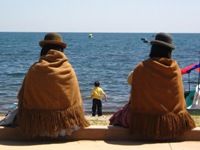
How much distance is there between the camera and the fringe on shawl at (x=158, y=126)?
5660 millimetres

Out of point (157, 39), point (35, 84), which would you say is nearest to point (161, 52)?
point (157, 39)

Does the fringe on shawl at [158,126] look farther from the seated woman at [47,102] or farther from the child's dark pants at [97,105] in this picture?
the child's dark pants at [97,105]

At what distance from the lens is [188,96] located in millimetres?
15945

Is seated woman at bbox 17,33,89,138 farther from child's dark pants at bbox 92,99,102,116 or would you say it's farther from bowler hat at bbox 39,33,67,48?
child's dark pants at bbox 92,99,102,116

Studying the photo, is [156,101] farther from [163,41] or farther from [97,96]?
[97,96]

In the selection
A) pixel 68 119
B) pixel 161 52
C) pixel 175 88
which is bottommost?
pixel 68 119

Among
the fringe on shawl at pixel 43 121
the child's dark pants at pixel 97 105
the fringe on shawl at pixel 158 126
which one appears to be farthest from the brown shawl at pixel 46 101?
the child's dark pants at pixel 97 105

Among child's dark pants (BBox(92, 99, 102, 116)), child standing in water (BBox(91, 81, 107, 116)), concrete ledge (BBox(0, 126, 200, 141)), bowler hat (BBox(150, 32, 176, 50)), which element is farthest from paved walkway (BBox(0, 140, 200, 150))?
child's dark pants (BBox(92, 99, 102, 116))

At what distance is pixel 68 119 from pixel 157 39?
1565 millimetres

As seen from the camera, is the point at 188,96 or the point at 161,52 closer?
the point at 161,52

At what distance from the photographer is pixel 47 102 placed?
18.6ft

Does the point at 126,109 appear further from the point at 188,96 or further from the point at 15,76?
the point at 15,76

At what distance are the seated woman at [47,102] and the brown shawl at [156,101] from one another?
839 mm

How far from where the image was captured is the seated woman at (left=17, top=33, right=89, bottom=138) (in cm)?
566
